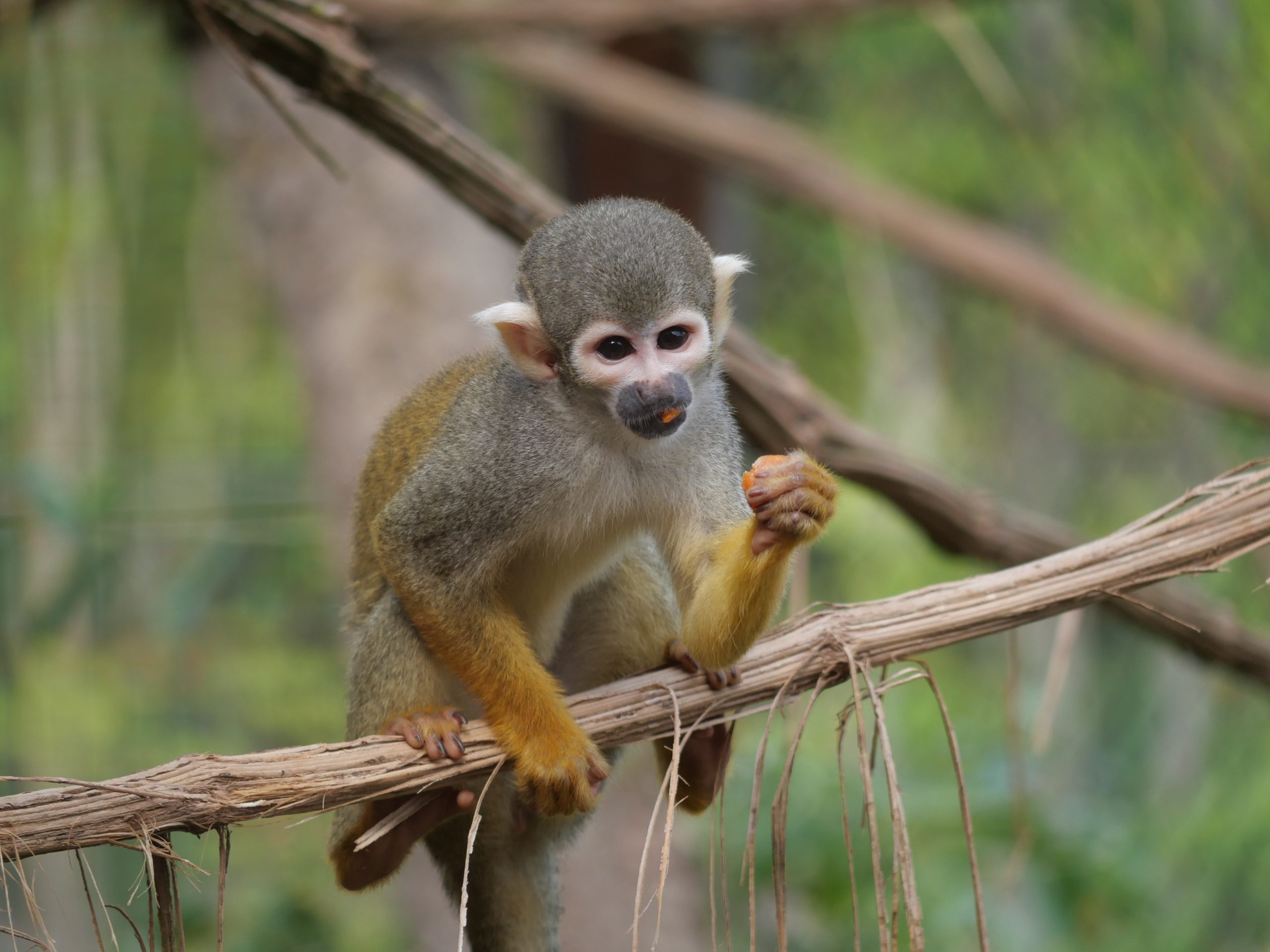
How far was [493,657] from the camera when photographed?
2.15m

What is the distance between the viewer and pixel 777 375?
3.02m

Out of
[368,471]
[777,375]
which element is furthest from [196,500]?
[777,375]

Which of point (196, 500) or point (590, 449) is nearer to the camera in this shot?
point (590, 449)

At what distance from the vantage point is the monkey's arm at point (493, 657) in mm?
2062

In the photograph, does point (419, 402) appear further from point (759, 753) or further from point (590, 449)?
point (759, 753)

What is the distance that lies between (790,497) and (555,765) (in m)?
0.62

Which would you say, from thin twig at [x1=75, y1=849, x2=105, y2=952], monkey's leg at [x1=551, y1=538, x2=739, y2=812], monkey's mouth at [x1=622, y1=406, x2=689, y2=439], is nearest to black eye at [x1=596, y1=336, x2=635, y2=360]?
monkey's mouth at [x1=622, y1=406, x2=689, y2=439]

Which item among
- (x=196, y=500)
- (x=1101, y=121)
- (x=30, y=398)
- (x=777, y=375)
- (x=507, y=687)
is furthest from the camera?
(x=1101, y=121)

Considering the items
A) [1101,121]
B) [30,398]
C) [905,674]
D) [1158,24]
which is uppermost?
[1101,121]

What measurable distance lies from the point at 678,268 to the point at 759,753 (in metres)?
0.92

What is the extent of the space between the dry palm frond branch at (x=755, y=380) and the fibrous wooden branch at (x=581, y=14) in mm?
1902

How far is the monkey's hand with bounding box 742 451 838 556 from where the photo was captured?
1.93 m

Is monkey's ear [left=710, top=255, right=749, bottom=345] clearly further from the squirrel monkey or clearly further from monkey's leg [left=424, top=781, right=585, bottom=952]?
monkey's leg [left=424, top=781, right=585, bottom=952]

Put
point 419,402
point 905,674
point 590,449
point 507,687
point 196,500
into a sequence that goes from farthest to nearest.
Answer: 1. point 196,500
2. point 419,402
3. point 590,449
4. point 507,687
5. point 905,674
